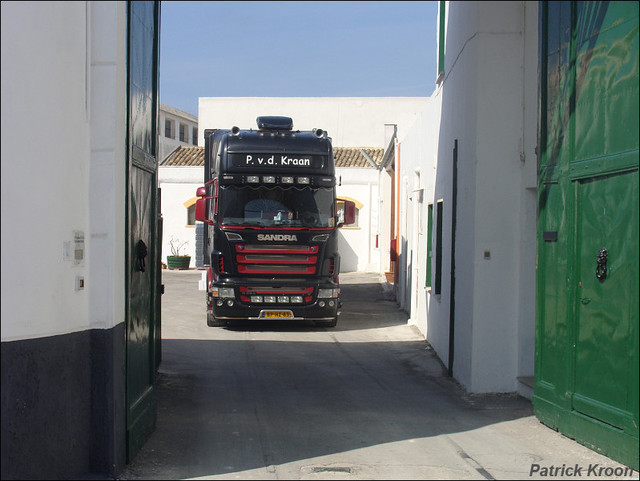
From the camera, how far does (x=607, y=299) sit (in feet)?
20.7

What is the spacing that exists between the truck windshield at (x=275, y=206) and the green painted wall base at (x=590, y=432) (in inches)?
287

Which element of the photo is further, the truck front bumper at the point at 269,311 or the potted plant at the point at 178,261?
the potted plant at the point at 178,261

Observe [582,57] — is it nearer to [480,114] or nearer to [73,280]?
[480,114]

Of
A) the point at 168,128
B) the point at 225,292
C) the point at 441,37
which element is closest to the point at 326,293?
the point at 225,292

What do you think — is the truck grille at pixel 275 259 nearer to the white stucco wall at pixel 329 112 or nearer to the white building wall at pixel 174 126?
the white stucco wall at pixel 329 112

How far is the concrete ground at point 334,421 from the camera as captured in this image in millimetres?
6090

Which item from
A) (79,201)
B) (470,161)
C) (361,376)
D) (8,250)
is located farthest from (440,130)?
(8,250)

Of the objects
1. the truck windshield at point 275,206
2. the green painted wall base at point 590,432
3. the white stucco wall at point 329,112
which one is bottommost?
the green painted wall base at point 590,432

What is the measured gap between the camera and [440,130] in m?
11.7

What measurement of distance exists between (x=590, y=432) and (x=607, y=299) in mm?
1201

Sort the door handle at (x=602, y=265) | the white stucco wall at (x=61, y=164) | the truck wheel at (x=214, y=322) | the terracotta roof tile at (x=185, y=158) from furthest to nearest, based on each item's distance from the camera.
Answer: the terracotta roof tile at (x=185, y=158) → the truck wheel at (x=214, y=322) → the door handle at (x=602, y=265) → the white stucco wall at (x=61, y=164)

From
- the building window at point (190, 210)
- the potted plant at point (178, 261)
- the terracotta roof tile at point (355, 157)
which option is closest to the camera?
the potted plant at point (178, 261)

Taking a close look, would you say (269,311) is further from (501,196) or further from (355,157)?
(355,157)

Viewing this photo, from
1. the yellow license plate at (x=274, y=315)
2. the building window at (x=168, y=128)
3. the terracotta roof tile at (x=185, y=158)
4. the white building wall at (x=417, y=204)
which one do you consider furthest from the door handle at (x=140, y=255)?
the building window at (x=168, y=128)
